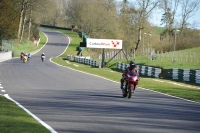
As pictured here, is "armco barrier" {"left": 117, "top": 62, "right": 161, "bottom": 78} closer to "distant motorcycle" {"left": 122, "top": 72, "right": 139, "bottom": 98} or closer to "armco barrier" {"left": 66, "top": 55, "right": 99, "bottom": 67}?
"armco barrier" {"left": 66, "top": 55, "right": 99, "bottom": 67}

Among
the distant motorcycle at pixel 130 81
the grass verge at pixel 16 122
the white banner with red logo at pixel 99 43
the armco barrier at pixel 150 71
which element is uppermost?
the white banner with red logo at pixel 99 43

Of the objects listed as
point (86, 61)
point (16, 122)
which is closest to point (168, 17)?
point (86, 61)

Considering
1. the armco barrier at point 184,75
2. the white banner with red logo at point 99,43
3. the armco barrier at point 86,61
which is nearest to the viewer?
the armco barrier at point 184,75

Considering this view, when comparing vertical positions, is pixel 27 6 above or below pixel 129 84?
above

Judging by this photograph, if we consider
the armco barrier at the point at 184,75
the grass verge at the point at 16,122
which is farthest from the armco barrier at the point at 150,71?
the grass verge at the point at 16,122

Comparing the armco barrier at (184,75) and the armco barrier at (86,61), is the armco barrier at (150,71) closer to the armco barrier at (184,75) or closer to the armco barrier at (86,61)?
the armco barrier at (184,75)

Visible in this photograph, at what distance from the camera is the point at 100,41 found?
200 ft

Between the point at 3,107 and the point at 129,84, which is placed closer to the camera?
the point at 3,107

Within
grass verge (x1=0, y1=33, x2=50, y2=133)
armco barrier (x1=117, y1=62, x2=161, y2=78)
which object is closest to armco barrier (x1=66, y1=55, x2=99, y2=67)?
armco barrier (x1=117, y1=62, x2=161, y2=78)

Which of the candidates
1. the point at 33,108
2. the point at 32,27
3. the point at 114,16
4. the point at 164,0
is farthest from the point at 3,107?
the point at 32,27

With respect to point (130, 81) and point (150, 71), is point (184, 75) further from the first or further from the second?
point (130, 81)

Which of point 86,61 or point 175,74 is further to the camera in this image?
point 86,61

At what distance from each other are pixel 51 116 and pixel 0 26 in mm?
57132

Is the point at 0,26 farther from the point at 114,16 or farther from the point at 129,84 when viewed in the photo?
the point at 129,84
